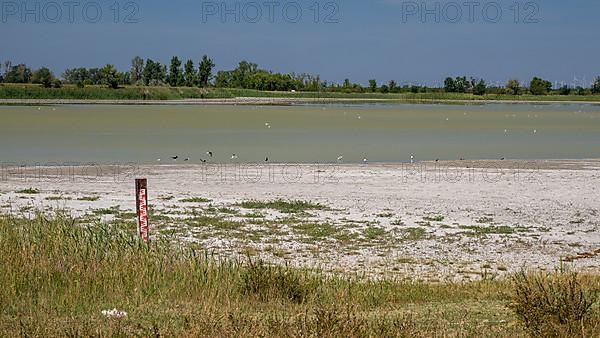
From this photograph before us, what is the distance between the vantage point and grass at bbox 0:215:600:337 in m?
6.23

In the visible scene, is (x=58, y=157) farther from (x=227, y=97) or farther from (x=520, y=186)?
(x=227, y=97)

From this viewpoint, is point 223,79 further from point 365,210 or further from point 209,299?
point 209,299

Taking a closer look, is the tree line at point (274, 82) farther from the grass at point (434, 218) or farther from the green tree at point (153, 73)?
the grass at point (434, 218)

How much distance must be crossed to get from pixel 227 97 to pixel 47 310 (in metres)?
104

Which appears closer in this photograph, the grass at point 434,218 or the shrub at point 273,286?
the shrub at point 273,286

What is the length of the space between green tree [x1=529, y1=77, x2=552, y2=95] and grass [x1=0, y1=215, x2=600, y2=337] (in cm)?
12784

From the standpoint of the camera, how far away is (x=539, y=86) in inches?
5256

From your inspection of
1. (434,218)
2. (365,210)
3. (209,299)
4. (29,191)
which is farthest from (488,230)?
(29,191)

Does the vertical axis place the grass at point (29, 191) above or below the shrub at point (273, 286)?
below

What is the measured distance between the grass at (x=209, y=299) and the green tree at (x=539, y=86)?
12784 centimetres

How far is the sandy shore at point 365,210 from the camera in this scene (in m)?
13.2

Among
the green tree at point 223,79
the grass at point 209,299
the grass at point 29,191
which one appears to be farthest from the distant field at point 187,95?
the grass at point 209,299

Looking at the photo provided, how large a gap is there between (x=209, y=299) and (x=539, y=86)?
131 m

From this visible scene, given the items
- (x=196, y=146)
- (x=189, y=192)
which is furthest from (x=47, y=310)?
(x=196, y=146)
